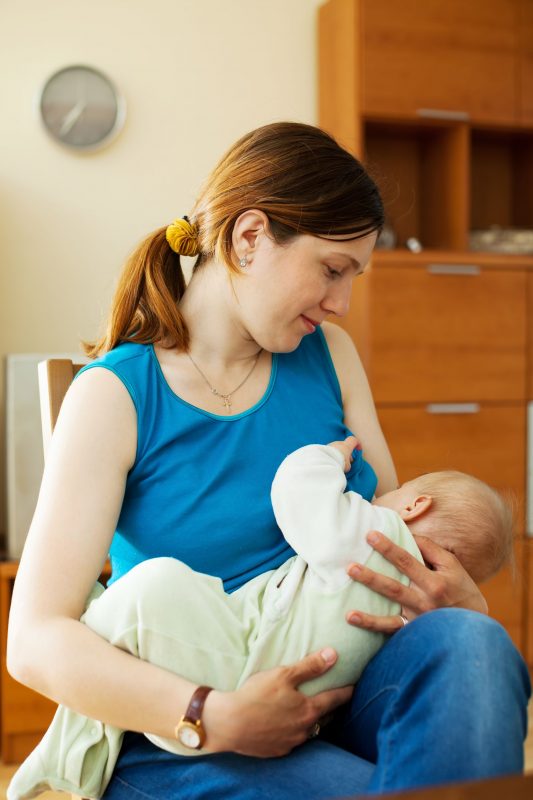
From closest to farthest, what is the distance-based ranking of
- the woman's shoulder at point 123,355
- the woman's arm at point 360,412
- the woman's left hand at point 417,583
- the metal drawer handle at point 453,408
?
the woman's left hand at point 417,583 < the woman's shoulder at point 123,355 < the woman's arm at point 360,412 < the metal drawer handle at point 453,408

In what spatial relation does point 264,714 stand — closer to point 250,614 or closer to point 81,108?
point 250,614

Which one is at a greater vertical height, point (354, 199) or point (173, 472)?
point (354, 199)

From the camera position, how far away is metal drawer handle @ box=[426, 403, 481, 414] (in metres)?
3.38

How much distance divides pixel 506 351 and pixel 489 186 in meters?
0.84

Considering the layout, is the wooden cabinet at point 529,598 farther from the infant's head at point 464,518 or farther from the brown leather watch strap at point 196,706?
the brown leather watch strap at point 196,706

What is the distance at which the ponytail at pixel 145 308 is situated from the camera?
4.91 feet

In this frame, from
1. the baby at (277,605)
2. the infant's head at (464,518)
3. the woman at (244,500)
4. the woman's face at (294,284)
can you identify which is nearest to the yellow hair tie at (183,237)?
the woman at (244,500)

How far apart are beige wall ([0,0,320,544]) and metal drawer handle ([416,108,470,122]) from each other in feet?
1.44

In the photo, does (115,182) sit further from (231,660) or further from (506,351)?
(231,660)

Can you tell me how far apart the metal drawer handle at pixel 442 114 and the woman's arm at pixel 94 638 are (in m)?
2.37

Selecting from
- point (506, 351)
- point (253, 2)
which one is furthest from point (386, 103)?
point (506, 351)

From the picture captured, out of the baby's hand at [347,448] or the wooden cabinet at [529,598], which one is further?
the wooden cabinet at [529,598]

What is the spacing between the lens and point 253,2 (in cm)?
352

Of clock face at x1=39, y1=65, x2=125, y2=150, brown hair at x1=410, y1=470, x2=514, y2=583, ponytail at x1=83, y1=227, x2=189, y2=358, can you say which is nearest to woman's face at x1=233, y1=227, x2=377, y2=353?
ponytail at x1=83, y1=227, x2=189, y2=358
